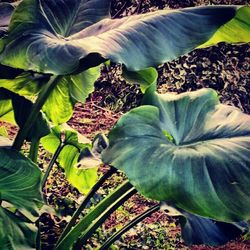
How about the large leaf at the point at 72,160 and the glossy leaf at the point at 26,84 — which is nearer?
the glossy leaf at the point at 26,84

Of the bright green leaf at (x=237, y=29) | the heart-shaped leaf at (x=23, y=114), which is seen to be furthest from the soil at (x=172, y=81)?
the bright green leaf at (x=237, y=29)

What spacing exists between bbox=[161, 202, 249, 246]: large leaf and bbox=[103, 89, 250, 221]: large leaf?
239mm

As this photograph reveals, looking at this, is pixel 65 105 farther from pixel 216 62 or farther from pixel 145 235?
pixel 216 62

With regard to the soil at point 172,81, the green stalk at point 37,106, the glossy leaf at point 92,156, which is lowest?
the soil at point 172,81

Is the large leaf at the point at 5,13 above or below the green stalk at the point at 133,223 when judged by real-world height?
above

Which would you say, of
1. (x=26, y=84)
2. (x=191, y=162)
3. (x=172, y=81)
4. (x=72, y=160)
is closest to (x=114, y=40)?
(x=191, y=162)

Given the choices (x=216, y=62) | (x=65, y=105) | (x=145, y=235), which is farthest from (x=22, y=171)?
(x=216, y=62)

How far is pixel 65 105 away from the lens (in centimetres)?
201

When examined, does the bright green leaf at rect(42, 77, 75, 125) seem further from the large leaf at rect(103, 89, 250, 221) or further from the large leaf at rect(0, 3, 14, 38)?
the large leaf at rect(103, 89, 250, 221)

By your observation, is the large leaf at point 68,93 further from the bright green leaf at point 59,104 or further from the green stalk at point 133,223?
the green stalk at point 133,223

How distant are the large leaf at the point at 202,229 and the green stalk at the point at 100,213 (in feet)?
0.41

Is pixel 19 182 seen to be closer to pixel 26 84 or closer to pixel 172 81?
pixel 26 84

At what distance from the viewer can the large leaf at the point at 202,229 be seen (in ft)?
4.56

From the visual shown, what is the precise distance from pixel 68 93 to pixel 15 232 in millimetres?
841
